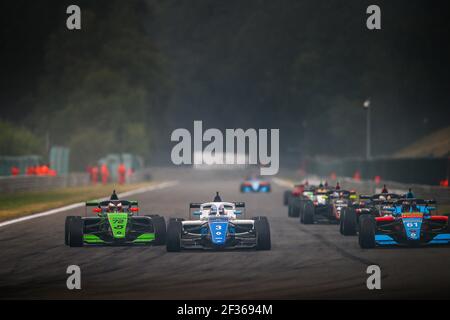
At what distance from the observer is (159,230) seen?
19062 mm

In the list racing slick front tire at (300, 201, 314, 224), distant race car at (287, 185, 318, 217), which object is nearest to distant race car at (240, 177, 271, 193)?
distant race car at (287, 185, 318, 217)

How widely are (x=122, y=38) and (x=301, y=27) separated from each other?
31993 millimetres

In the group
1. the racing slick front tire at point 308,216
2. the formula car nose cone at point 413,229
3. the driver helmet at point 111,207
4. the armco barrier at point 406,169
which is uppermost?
the armco barrier at point 406,169

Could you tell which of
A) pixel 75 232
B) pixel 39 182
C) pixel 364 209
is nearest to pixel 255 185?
pixel 39 182

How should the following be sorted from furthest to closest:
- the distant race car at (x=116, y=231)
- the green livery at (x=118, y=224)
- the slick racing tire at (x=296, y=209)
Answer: the slick racing tire at (x=296, y=209) → the distant race car at (x=116, y=231) → the green livery at (x=118, y=224)

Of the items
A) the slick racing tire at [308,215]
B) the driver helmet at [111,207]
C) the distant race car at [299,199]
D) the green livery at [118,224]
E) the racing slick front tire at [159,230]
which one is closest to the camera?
the green livery at [118,224]

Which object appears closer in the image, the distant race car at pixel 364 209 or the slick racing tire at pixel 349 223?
the distant race car at pixel 364 209

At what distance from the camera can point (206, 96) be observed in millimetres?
189750

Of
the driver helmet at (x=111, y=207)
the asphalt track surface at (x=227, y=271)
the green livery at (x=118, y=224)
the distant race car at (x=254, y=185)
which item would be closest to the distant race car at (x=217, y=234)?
the asphalt track surface at (x=227, y=271)

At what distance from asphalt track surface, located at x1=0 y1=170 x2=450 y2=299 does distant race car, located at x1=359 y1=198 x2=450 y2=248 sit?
27 centimetres

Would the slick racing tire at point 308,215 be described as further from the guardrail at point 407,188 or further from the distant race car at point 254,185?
the distant race car at point 254,185

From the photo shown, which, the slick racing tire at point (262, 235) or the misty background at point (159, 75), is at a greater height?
A: the misty background at point (159, 75)

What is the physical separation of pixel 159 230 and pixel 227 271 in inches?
183

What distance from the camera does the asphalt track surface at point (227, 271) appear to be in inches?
480
